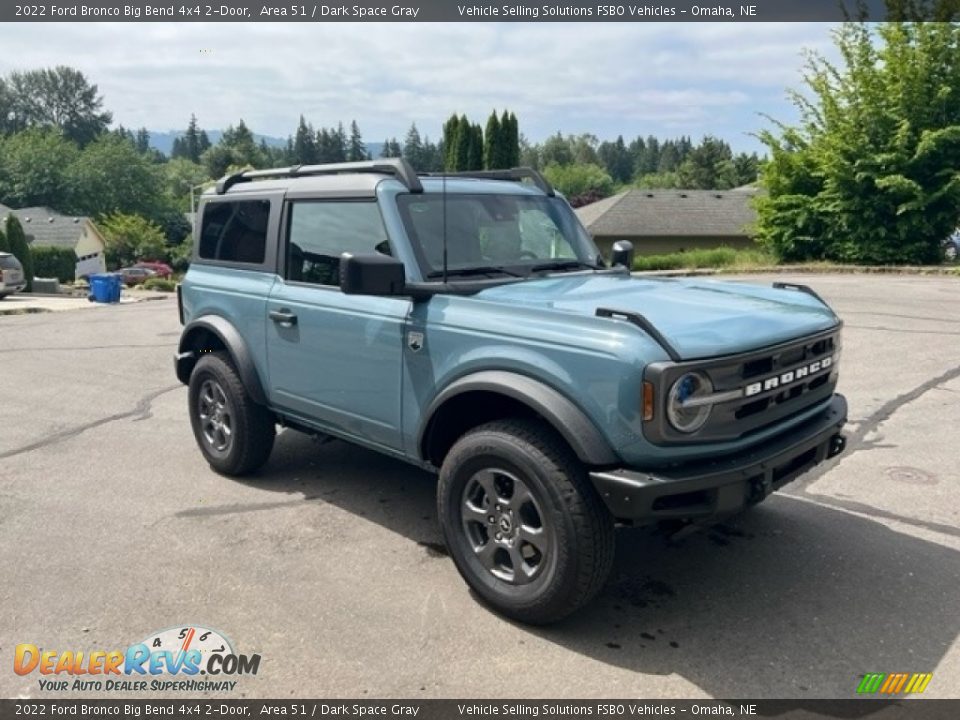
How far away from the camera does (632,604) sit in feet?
12.0

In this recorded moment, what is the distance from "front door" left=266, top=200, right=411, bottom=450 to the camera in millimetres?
4086

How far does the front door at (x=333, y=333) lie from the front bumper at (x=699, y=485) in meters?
1.42

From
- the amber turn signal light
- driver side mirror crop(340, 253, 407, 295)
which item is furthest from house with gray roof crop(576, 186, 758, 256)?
the amber turn signal light

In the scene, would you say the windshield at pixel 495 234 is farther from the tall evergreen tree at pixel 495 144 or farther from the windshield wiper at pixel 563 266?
the tall evergreen tree at pixel 495 144

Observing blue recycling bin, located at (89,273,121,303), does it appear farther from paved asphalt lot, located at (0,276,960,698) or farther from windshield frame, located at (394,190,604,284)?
windshield frame, located at (394,190,604,284)

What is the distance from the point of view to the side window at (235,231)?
16.7ft

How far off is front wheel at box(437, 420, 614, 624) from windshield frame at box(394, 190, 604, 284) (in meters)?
0.97

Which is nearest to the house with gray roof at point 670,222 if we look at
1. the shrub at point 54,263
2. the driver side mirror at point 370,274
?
the shrub at point 54,263

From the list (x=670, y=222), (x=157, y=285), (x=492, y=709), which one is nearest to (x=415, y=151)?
(x=492, y=709)

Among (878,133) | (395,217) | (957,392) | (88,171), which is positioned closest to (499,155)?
(878,133)

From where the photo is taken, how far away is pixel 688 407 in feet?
10.1

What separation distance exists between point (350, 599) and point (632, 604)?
1.35 metres

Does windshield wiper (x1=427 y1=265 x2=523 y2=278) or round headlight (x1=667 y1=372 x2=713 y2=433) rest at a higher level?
windshield wiper (x1=427 y1=265 x2=523 y2=278)

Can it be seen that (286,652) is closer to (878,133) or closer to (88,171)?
(878,133)
